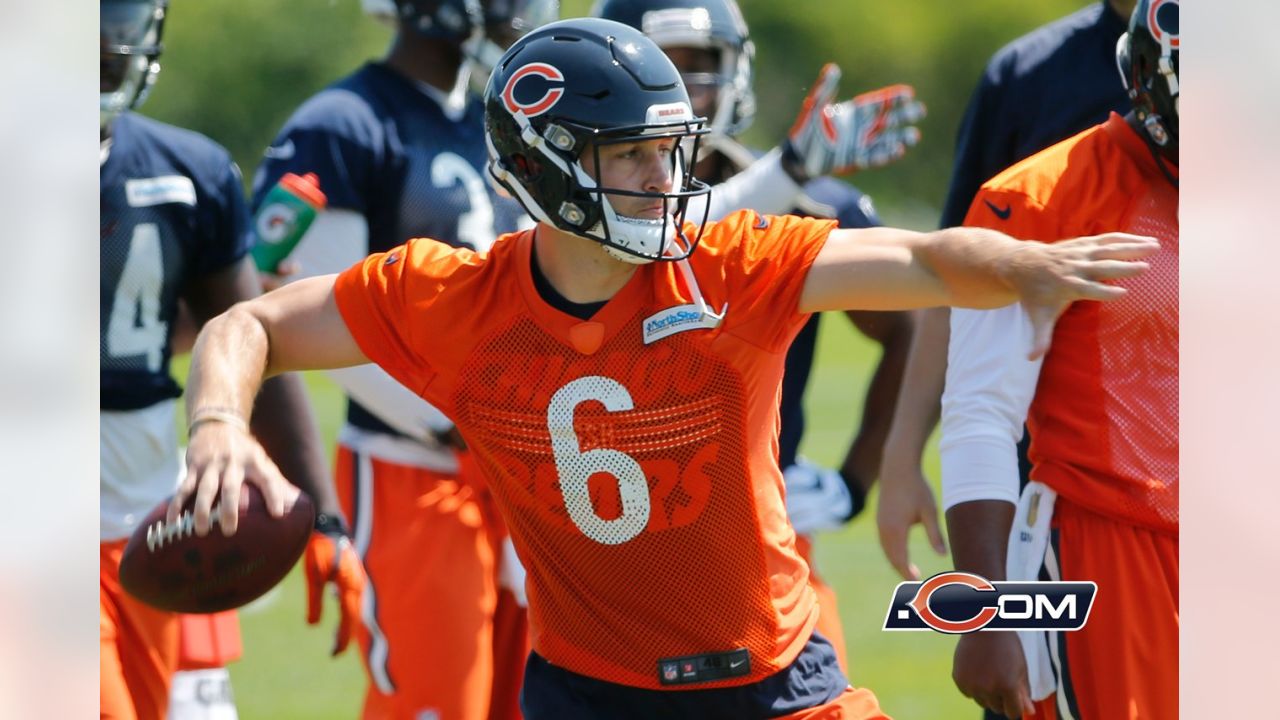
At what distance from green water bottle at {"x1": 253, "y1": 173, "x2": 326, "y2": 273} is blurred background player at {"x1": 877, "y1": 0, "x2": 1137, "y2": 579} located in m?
1.47

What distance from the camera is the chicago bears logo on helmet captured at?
10.7 feet

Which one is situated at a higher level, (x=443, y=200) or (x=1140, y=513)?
(x=443, y=200)

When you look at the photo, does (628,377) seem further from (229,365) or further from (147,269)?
(147,269)

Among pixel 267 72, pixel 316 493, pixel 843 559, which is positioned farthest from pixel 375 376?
pixel 843 559

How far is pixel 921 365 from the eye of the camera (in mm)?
3994

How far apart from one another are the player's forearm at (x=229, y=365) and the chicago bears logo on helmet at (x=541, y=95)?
0.61m

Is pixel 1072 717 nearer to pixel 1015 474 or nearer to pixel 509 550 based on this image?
pixel 1015 474

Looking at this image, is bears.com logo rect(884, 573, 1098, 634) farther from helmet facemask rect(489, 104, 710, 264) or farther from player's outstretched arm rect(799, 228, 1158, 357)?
helmet facemask rect(489, 104, 710, 264)

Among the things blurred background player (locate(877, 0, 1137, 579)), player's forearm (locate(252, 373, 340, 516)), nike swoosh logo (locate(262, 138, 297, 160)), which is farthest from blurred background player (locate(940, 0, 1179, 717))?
nike swoosh logo (locate(262, 138, 297, 160))

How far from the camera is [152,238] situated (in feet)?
13.7

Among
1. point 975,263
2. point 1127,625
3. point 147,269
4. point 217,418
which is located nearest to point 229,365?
point 217,418

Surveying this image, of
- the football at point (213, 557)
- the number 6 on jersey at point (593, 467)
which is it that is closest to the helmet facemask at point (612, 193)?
the number 6 on jersey at point (593, 467)

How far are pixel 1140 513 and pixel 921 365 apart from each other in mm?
603

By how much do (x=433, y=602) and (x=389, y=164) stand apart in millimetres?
1079
